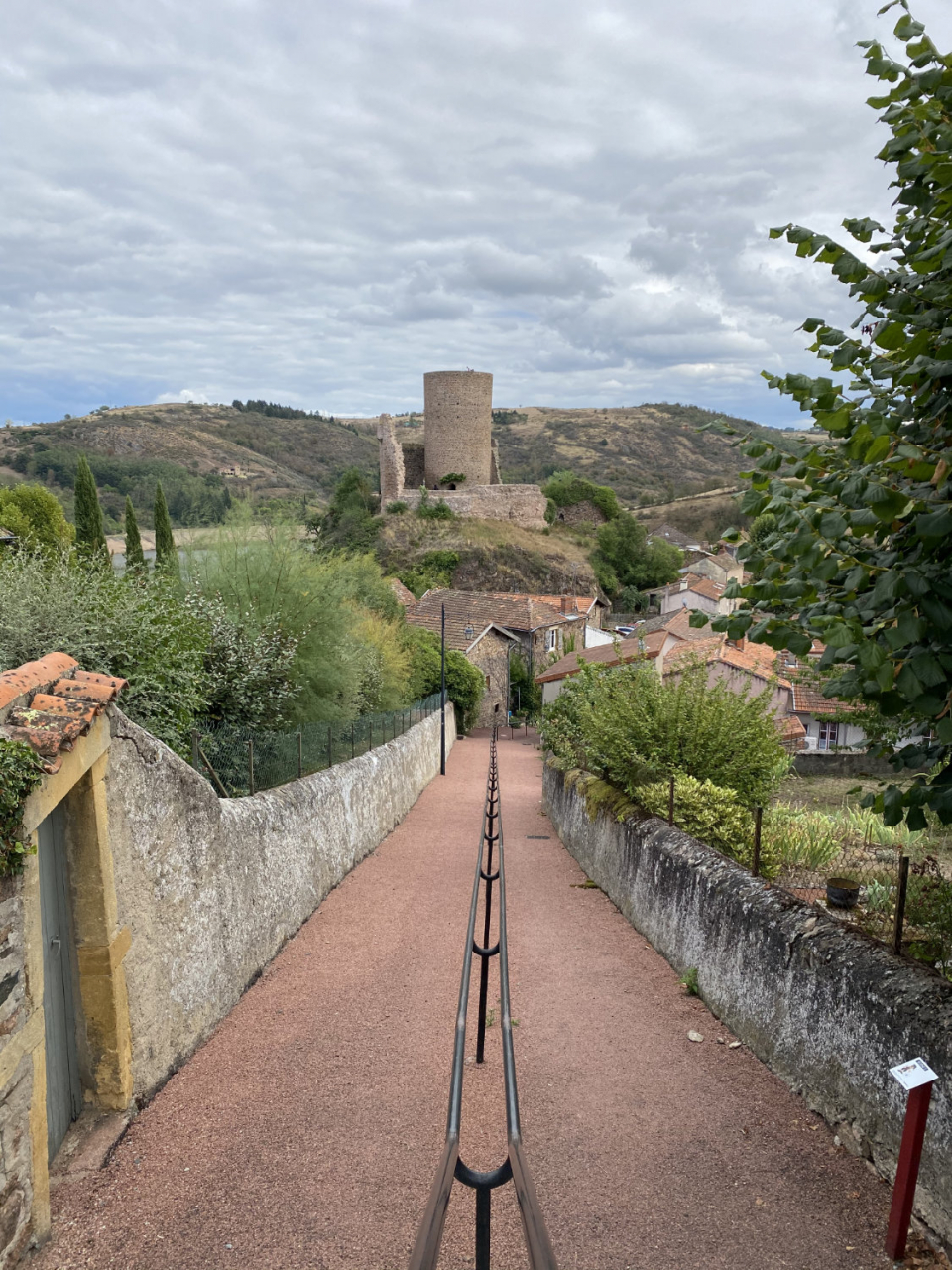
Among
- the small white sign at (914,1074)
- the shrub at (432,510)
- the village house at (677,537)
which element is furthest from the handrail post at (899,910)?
the village house at (677,537)

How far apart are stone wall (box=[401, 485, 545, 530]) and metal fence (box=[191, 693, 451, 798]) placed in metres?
51.8

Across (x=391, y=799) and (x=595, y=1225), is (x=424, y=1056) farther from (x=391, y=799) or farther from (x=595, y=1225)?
(x=391, y=799)

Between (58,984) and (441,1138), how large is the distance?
237cm

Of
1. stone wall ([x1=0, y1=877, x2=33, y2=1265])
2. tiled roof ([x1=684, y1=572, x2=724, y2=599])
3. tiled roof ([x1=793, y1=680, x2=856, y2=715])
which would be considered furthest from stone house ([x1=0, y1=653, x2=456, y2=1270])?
tiled roof ([x1=684, y1=572, x2=724, y2=599])

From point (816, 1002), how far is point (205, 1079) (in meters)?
3.99

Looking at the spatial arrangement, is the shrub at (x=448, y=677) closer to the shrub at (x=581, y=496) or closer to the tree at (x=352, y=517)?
the tree at (x=352, y=517)

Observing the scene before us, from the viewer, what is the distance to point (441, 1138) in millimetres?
5195

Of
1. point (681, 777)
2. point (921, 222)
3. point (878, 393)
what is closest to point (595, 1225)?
point (878, 393)

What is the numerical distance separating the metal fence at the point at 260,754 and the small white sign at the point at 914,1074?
6334 mm

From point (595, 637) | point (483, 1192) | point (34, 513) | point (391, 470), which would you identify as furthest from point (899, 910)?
point (391, 470)

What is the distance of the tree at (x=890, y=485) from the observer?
11.1ft

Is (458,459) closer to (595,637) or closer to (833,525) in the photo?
(595,637)

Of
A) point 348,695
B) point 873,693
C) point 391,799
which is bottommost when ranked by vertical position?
point 391,799

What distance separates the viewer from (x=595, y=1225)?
4414 mm
